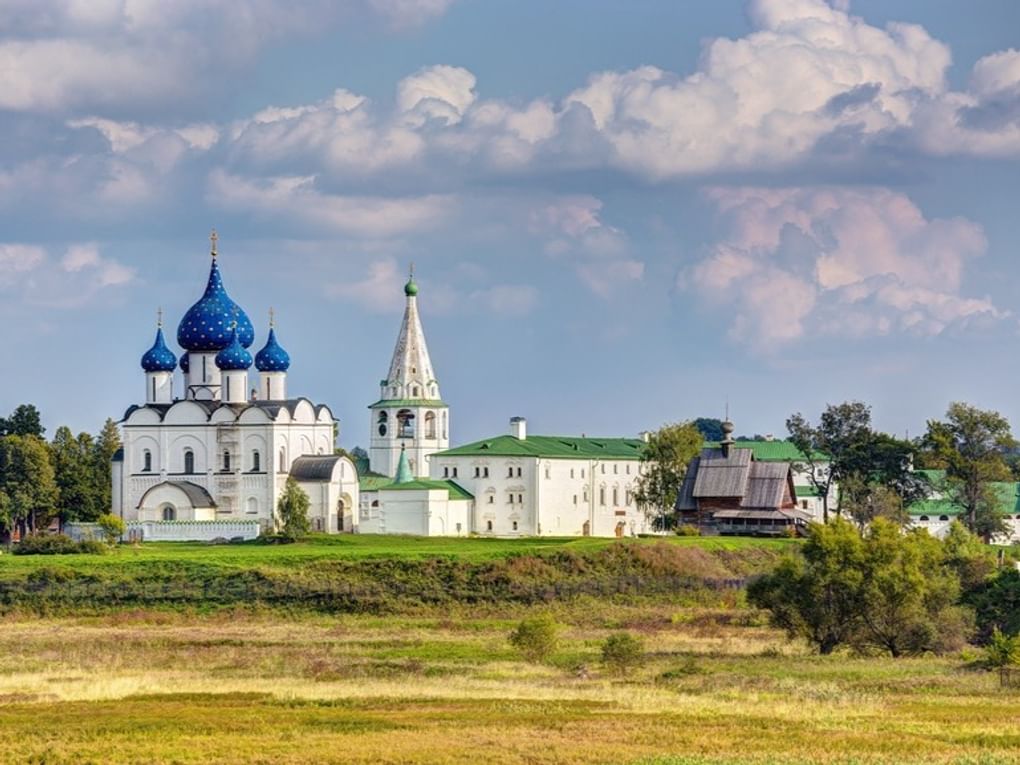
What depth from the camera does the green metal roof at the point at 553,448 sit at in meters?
92.1

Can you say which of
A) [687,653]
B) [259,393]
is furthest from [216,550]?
[687,653]

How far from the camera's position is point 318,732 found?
108 ft

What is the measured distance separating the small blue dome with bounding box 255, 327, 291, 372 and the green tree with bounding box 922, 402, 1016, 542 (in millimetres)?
30559

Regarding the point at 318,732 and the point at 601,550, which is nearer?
the point at 318,732

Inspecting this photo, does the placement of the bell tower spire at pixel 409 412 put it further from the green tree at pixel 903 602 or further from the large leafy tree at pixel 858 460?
the green tree at pixel 903 602

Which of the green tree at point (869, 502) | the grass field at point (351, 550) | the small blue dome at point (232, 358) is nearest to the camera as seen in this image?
the grass field at point (351, 550)

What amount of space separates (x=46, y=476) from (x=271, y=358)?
11.4 m

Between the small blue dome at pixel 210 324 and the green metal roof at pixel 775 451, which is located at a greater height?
the small blue dome at pixel 210 324

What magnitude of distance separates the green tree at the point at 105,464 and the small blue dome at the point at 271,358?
8019mm

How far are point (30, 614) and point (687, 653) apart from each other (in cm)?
2238

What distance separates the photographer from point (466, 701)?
37438 mm

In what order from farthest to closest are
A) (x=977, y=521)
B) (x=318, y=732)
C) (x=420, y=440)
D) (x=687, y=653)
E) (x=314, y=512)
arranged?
(x=420, y=440)
(x=977, y=521)
(x=314, y=512)
(x=687, y=653)
(x=318, y=732)

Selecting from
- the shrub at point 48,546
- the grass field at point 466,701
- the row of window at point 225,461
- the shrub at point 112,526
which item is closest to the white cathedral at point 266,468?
the row of window at point 225,461

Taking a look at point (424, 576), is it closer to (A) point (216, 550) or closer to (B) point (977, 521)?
(A) point (216, 550)
